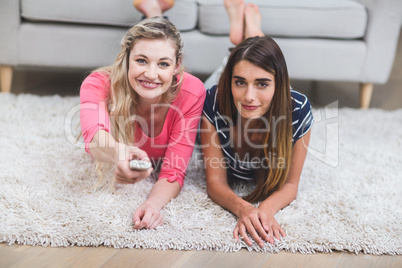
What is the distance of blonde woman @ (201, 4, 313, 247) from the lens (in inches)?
46.8

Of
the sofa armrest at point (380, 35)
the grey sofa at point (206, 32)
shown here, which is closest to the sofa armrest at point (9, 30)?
the grey sofa at point (206, 32)

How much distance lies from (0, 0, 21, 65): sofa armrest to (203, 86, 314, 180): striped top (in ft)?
3.54

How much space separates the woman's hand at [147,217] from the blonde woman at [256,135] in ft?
0.65

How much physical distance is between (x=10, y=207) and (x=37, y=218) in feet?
0.32

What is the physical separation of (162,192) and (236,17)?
886 millimetres

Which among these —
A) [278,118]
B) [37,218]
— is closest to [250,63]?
[278,118]

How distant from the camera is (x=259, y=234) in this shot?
1.15m

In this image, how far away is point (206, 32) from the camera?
2.01 metres

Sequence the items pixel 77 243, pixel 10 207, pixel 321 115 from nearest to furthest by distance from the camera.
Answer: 1. pixel 77 243
2. pixel 10 207
3. pixel 321 115

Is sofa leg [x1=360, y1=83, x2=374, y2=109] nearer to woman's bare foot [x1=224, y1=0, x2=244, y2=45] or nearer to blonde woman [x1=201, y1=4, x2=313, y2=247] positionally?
woman's bare foot [x1=224, y1=0, x2=244, y2=45]

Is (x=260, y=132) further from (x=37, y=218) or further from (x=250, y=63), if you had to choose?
(x=37, y=218)

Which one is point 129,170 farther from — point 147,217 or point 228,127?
point 228,127

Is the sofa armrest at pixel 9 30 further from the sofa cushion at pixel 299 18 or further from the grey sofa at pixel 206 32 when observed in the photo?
the sofa cushion at pixel 299 18

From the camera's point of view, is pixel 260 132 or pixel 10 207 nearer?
pixel 10 207
